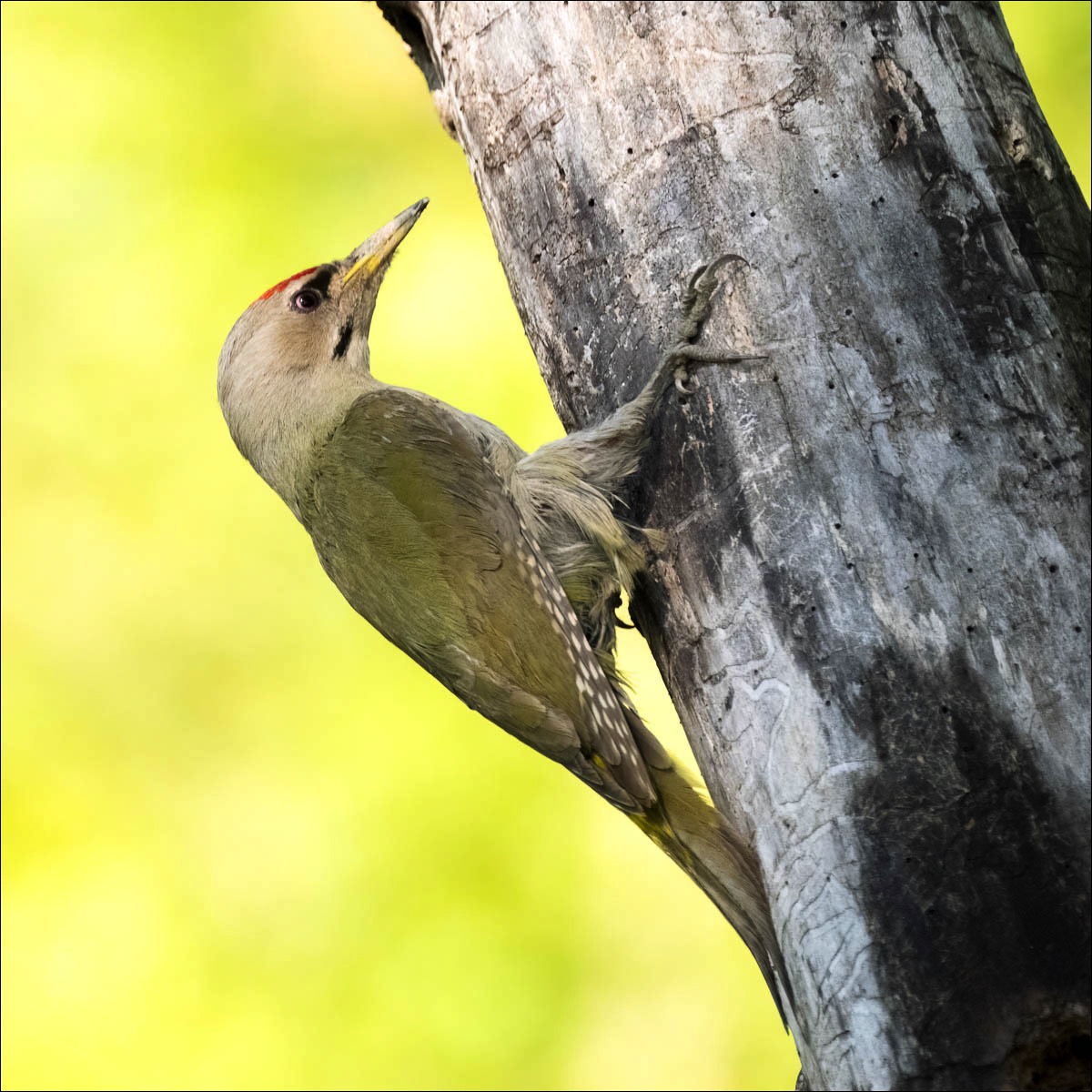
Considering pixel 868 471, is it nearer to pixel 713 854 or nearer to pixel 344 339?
pixel 713 854

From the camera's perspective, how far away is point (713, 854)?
93.7 inches

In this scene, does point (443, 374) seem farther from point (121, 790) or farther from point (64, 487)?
point (121, 790)

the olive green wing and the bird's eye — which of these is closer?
the olive green wing

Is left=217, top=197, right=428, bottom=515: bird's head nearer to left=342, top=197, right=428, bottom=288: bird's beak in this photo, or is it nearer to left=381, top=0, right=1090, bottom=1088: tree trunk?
left=342, top=197, right=428, bottom=288: bird's beak

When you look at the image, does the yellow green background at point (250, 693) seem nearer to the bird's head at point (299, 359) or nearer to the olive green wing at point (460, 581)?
the bird's head at point (299, 359)

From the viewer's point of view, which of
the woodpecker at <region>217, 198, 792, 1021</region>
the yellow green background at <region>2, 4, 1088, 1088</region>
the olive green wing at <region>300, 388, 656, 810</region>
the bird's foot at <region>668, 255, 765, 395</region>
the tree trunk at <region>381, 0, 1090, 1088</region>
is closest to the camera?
the tree trunk at <region>381, 0, 1090, 1088</region>

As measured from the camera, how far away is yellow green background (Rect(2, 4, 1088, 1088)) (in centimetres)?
492

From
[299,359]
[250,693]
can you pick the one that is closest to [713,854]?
[299,359]

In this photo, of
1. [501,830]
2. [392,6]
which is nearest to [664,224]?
[392,6]

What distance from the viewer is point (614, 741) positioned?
8.61ft

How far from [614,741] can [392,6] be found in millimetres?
1743

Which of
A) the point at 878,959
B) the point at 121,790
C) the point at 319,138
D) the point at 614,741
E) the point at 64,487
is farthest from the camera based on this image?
the point at 319,138

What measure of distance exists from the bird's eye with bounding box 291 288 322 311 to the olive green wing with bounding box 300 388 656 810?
15.7 inches

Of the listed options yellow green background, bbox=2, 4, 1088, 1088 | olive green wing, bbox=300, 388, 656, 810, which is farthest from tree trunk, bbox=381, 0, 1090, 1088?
yellow green background, bbox=2, 4, 1088, 1088
